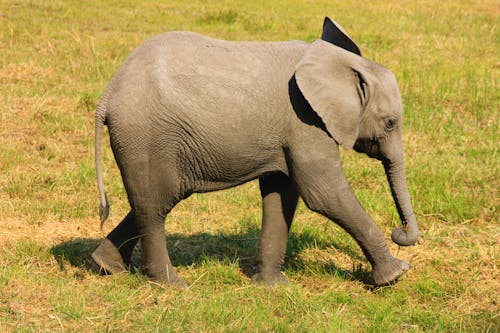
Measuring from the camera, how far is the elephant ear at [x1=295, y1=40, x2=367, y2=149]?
4.67m

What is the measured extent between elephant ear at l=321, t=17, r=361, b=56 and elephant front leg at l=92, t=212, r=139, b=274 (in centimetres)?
170

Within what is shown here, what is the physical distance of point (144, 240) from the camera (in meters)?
4.97

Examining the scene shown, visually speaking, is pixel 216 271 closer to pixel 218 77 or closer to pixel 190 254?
pixel 190 254

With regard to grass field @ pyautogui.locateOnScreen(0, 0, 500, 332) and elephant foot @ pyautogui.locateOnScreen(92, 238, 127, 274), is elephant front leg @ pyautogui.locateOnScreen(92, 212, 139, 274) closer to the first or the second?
elephant foot @ pyautogui.locateOnScreen(92, 238, 127, 274)

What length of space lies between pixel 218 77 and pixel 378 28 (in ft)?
29.7

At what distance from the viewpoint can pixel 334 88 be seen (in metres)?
4.73

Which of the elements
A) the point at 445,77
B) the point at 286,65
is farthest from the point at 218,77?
the point at 445,77

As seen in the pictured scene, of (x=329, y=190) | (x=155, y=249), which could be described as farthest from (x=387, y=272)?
(x=155, y=249)

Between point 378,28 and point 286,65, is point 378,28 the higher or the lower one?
the lower one

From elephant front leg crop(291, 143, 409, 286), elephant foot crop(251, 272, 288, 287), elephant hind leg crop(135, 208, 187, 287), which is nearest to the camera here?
elephant front leg crop(291, 143, 409, 286)

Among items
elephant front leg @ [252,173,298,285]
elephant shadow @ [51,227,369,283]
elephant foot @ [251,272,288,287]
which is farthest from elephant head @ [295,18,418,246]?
elephant foot @ [251,272,288,287]

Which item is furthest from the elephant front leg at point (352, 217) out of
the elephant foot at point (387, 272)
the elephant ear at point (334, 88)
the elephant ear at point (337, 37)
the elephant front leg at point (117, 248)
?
the elephant front leg at point (117, 248)

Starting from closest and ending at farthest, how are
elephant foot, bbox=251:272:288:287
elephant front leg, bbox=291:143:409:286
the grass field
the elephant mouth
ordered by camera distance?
the grass field, elephant front leg, bbox=291:143:409:286, the elephant mouth, elephant foot, bbox=251:272:288:287

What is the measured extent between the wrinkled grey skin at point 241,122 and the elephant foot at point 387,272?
74 millimetres
